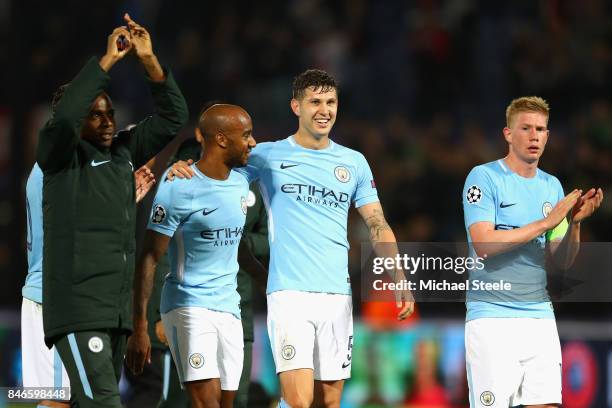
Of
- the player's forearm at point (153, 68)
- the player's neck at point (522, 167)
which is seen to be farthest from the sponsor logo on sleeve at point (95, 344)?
the player's neck at point (522, 167)

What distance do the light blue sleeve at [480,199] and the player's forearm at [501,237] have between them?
66 mm

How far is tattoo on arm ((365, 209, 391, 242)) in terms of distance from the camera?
679cm

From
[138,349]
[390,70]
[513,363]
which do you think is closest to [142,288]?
[138,349]

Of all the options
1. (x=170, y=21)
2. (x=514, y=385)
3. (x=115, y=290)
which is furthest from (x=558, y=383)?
(x=170, y=21)

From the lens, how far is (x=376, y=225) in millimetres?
6828

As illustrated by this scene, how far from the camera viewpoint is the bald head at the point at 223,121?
654cm

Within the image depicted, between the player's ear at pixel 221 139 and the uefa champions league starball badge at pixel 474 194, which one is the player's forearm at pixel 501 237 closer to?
the uefa champions league starball badge at pixel 474 194

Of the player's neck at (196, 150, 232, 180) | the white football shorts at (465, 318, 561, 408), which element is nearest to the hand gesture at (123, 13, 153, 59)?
the player's neck at (196, 150, 232, 180)

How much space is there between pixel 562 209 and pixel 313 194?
1.35m

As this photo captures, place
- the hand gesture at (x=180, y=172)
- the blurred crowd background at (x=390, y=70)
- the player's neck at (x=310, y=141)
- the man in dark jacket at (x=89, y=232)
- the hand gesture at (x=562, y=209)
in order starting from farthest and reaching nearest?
the blurred crowd background at (x=390, y=70) < the player's neck at (x=310, y=141) < the hand gesture at (x=180, y=172) < the hand gesture at (x=562, y=209) < the man in dark jacket at (x=89, y=232)

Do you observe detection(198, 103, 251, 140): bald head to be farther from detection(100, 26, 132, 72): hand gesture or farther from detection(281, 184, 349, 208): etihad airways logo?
detection(100, 26, 132, 72): hand gesture

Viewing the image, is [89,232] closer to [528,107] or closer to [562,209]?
[562,209]

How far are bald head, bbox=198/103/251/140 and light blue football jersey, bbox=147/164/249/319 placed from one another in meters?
0.26

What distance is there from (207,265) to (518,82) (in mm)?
7211
